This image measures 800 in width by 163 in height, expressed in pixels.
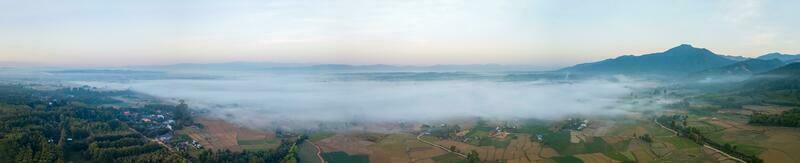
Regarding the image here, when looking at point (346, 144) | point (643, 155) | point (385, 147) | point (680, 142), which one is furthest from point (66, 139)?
point (680, 142)

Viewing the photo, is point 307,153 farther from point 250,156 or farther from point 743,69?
point 743,69

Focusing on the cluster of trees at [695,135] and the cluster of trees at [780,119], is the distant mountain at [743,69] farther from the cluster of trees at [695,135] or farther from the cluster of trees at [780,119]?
the cluster of trees at [780,119]

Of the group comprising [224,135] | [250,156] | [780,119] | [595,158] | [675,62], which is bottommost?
[224,135]

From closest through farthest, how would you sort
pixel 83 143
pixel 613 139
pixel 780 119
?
pixel 83 143
pixel 613 139
pixel 780 119

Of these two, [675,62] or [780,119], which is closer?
[780,119]

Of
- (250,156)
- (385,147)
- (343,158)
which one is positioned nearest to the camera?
(250,156)

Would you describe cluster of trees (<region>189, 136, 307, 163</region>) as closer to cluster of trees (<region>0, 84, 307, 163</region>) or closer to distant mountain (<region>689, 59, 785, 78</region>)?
cluster of trees (<region>0, 84, 307, 163</region>)

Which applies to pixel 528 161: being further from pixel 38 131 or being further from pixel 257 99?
pixel 257 99

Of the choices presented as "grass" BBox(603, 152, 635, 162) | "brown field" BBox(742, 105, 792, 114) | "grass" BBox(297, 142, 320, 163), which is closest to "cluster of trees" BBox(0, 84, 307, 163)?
"grass" BBox(297, 142, 320, 163)
